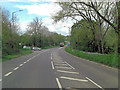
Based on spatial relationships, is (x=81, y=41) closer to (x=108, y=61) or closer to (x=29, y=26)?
(x=108, y=61)

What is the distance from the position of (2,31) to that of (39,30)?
59.5 meters

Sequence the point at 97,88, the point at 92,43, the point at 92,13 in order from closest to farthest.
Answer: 1. the point at 97,88
2. the point at 92,13
3. the point at 92,43

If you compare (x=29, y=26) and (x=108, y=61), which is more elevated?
(x=29, y=26)

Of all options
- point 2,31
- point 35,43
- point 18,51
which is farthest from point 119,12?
point 35,43

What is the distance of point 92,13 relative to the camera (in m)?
27.0

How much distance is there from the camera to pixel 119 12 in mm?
16969

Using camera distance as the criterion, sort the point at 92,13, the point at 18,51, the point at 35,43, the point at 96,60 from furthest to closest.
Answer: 1. the point at 35,43
2. the point at 18,51
3. the point at 92,13
4. the point at 96,60

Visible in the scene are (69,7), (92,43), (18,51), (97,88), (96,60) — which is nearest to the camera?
(97,88)

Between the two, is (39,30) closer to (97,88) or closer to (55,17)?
(55,17)

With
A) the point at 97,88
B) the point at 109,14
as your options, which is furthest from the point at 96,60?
the point at 97,88

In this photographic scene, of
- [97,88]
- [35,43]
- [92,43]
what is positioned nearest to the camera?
[97,88]

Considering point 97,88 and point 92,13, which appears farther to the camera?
point 92,13

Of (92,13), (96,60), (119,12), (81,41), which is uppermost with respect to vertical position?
(92,13)

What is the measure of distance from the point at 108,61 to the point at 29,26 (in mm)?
69691
